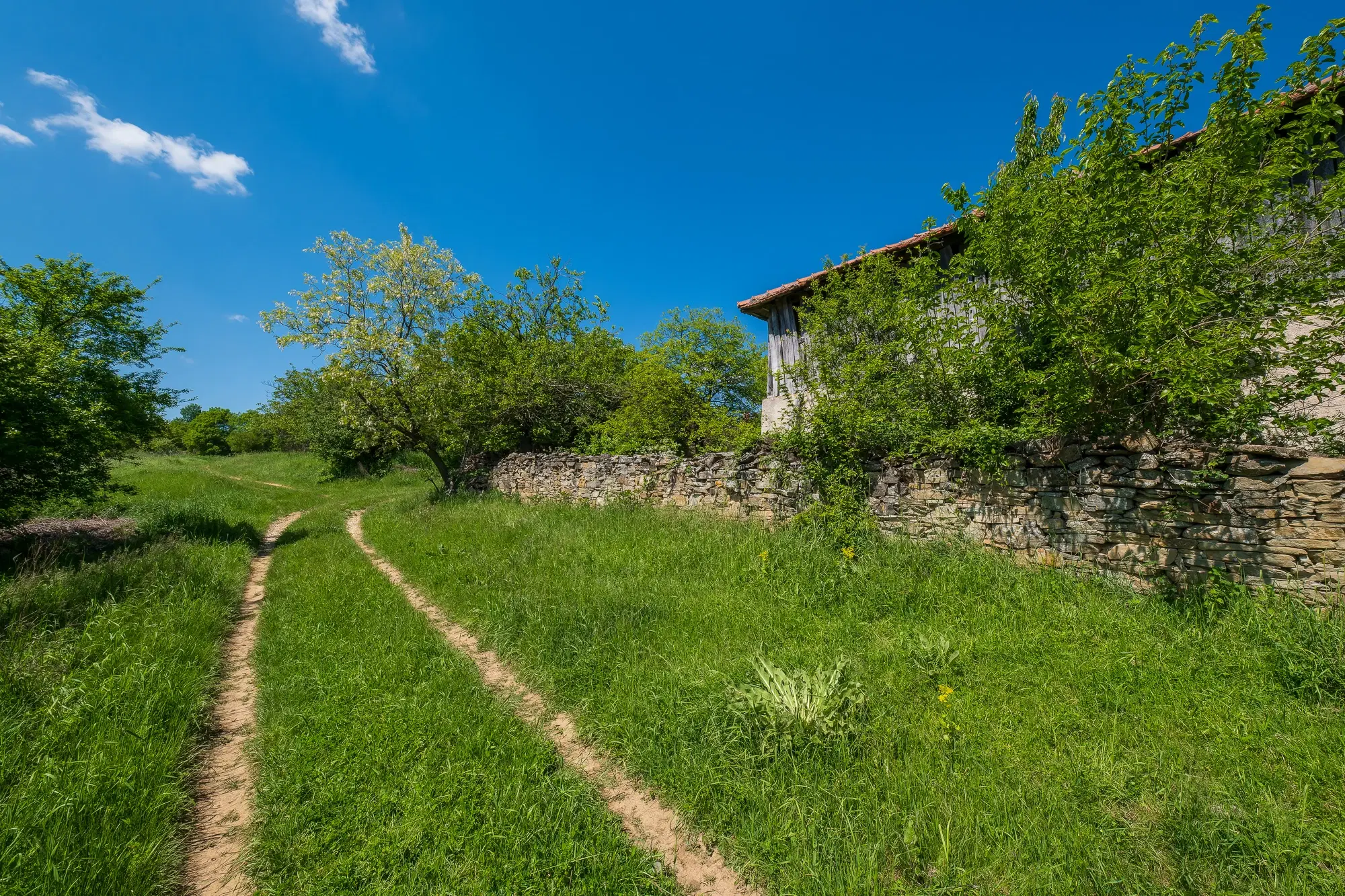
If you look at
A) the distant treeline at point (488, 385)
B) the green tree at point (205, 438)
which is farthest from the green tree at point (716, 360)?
the green tree at point (205, 438)

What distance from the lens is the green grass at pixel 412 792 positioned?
2812mm

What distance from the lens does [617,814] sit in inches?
130

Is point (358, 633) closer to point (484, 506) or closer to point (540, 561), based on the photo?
point (540, 561)

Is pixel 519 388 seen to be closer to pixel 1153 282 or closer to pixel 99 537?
pixel 99 537

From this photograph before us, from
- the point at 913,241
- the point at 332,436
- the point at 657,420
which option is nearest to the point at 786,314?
the point at 913,241

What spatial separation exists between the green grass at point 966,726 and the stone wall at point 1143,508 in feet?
1.62

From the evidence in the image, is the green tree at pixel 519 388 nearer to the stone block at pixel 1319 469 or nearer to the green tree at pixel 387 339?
the green tree at pixel 387 339

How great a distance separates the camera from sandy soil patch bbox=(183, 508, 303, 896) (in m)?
2.91

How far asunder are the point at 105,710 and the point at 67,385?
847 centimetres

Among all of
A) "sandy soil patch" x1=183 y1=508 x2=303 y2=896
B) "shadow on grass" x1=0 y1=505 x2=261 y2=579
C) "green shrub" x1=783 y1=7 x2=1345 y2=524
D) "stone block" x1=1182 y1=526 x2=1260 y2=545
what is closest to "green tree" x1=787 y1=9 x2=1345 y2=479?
"green shrub" x1=783 y1=7 x2=1345 y2=524

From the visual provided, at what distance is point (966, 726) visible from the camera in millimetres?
3693

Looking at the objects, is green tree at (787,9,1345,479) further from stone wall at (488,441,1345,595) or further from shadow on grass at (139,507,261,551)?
shadow on grass at (139,507,261,551)

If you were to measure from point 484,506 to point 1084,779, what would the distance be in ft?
46.2

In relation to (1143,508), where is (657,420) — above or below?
above
